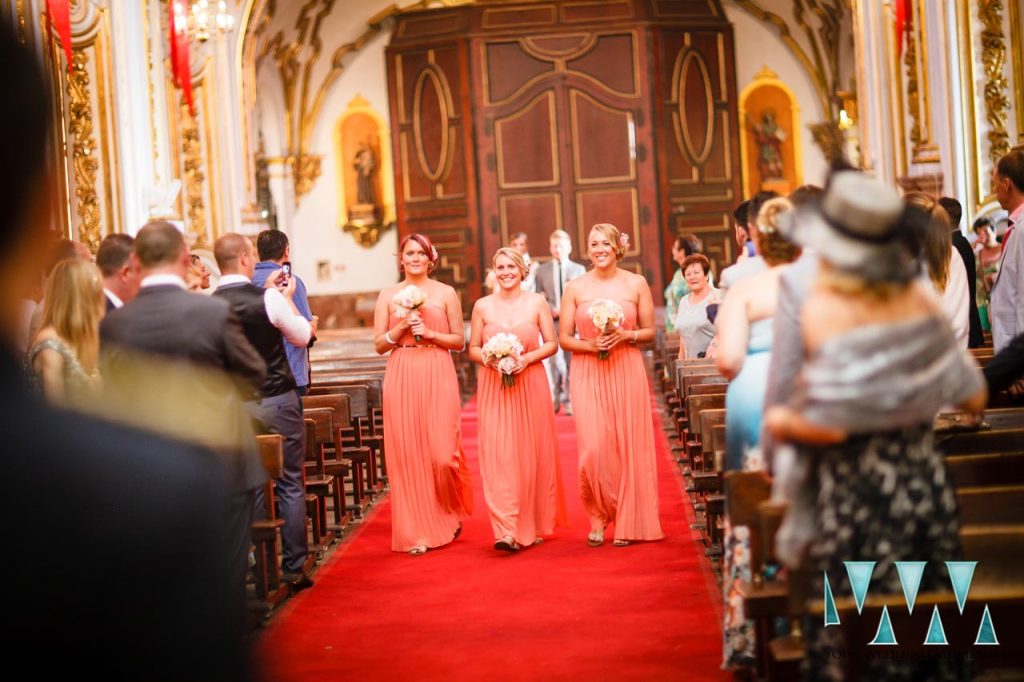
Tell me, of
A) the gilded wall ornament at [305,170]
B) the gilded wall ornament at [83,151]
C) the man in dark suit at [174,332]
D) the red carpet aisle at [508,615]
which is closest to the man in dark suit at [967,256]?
the red carpet aisle at [508,615]

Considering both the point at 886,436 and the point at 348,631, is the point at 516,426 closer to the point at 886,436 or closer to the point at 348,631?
the point at 348,631

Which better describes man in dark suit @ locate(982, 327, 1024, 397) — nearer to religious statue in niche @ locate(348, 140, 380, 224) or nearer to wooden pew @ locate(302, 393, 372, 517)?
wooden pew @ locate(302, 393, 372, 517)

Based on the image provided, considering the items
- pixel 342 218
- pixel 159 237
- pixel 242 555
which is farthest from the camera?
pixel 342 218

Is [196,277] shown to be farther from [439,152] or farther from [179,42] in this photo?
[439,152]

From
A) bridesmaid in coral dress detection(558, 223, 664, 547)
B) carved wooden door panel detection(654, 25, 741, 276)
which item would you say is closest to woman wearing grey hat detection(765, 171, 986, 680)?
bridesmaid in coral dress detection(558, 223, 664, 547)

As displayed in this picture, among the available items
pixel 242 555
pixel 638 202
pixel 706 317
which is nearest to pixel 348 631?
pixel 242 555

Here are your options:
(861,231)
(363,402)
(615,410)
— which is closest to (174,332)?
(861,231)

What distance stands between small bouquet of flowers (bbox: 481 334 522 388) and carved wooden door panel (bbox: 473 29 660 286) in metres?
13.2

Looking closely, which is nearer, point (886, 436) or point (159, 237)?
point (886, 436)

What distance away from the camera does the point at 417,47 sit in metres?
21.6

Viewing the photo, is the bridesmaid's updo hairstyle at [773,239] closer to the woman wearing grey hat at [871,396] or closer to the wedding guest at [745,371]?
→ the wedding guest at [745,371]

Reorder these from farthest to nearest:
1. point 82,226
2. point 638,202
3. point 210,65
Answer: point 638,202 → point 210,65 → point 82,226

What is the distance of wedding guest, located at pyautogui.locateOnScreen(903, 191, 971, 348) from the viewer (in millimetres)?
5492

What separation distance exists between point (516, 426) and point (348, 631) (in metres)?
2.21
